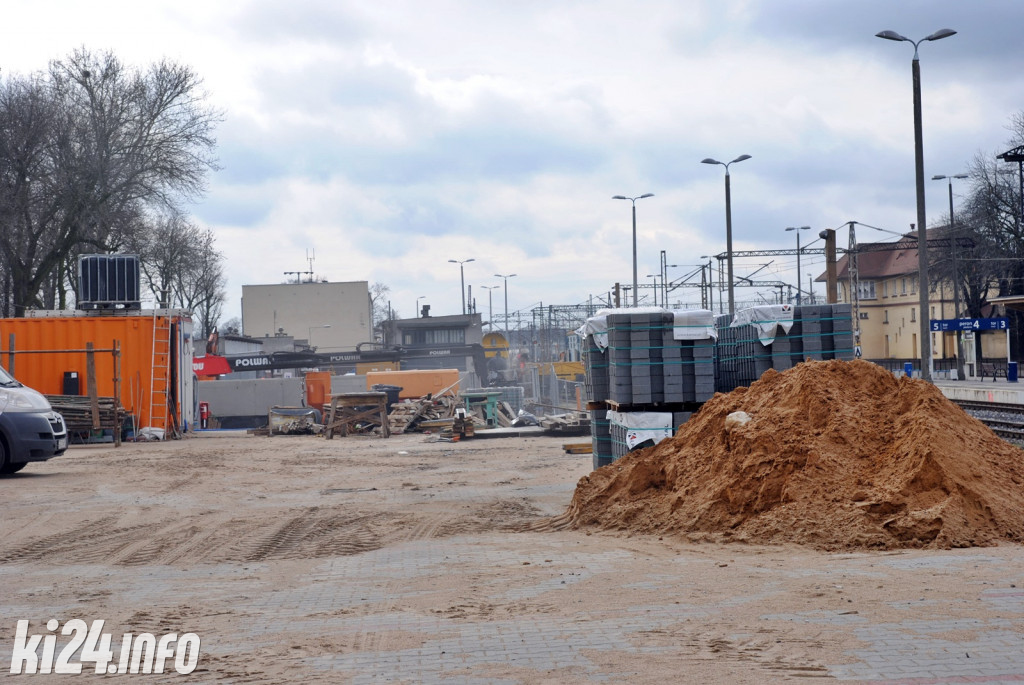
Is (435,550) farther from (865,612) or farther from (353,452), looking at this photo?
(353,452)

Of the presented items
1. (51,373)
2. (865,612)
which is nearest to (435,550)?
(865,612)

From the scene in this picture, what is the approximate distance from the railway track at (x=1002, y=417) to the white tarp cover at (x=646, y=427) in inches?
406

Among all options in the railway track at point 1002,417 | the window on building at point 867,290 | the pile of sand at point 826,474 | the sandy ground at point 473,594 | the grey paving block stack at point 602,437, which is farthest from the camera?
the window on building at point 867,290

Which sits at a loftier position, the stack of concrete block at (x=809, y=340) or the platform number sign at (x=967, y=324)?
the platform number sign at (x=967, y=324)

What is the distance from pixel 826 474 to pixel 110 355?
26399 millimetres

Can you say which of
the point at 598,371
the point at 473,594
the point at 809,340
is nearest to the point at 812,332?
the point at 809,340

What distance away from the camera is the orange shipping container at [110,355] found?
30.8 meters

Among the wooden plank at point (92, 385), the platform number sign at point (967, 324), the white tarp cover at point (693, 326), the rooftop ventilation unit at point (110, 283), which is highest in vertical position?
the rooftop ventilation unit at point (110, 283)

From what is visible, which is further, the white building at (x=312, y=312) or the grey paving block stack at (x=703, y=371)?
the white building at (x=312, y=312)

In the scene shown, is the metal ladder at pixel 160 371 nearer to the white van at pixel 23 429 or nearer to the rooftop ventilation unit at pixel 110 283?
the rooftop ventilation unit at pixel 110 283

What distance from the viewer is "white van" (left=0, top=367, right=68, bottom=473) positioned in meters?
18.4

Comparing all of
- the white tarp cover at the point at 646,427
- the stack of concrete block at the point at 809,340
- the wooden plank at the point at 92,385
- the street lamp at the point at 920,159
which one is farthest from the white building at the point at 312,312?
the white tarp cover at the point at 646,427

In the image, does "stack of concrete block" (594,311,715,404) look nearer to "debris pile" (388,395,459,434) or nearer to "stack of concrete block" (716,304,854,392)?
"stack of concrete block" (716,304,854,392)

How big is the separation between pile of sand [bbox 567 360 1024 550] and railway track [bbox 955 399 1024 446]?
11.0m
